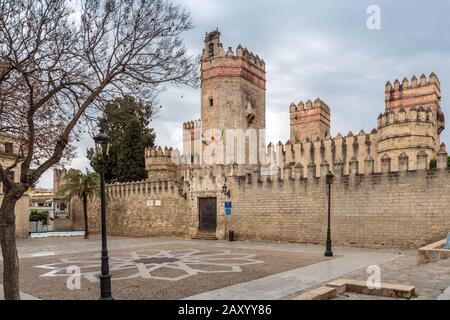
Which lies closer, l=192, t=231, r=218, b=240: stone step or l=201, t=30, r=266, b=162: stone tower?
l=192, t=231, r=218, b=240: stone step

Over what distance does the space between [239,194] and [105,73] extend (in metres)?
14.6

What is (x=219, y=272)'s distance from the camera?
11.9 meters

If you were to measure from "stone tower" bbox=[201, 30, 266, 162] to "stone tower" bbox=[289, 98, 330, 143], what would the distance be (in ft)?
17.3

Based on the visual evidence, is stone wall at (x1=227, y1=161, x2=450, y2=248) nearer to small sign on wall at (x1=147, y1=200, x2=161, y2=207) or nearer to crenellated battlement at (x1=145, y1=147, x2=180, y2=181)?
small sign on wall at (x1=147, y1=200, x2=161, y2=207)

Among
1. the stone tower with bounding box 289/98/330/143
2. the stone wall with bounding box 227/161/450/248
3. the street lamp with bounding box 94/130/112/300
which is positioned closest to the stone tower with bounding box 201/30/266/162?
the stone tower with bounding box 289/98/330/143

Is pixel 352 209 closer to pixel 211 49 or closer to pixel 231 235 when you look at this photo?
pixel 231 235

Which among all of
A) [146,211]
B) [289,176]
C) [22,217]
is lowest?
[22,217]

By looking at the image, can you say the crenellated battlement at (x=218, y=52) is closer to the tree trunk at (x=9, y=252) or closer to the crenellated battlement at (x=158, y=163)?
the crenellated battlement at (x=158, y=163)

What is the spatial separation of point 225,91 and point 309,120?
945cm

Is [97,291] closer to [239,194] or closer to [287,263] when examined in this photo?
[287,263]

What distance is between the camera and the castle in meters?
16.9

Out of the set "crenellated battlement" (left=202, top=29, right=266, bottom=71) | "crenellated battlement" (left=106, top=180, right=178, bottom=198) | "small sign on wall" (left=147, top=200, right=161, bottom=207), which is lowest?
"small sign on wall" (left=147, top=200, right=161, bottom=207)

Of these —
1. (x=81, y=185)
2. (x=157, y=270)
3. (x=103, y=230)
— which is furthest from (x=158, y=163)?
(x=103, y=230)
